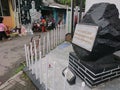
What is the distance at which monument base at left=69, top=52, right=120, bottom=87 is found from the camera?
280 cm

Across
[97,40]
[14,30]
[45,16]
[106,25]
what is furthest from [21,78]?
[45,16]

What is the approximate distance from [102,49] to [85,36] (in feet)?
1.35

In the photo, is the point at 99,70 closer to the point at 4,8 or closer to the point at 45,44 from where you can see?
the point at 45,44

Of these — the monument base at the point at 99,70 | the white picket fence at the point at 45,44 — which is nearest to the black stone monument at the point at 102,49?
the monument base at the point at 99,70

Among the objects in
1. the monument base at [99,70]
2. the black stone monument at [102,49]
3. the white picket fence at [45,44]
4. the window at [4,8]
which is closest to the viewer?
the black stone monument at [102,49]

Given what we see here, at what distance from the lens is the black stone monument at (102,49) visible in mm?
2656

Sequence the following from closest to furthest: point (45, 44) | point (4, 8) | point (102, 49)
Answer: point (102, 49), point (45, 44), point (4, 8)

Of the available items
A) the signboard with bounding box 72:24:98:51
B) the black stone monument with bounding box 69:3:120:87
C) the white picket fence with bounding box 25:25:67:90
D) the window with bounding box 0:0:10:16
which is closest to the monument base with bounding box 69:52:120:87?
the black stone monument with bounding box 69:3:120:87

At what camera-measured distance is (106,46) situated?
2.70 m

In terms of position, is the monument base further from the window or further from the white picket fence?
the window

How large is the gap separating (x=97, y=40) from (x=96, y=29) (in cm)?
20

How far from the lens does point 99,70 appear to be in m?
2.79

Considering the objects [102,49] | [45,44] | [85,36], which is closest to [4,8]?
[45,44]

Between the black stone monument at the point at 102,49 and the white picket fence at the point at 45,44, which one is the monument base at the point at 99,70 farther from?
the white picket fence at the point at 45,44
